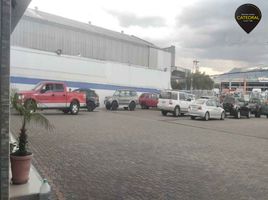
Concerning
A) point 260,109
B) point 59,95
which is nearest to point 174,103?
point 59,95

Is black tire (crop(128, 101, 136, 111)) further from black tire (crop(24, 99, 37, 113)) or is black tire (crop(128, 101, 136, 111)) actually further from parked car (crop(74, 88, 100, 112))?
black tire (crop(24, 99, 37, 113))

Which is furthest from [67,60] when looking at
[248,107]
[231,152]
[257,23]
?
[257,23]

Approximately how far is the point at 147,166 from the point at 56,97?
16.1 metres

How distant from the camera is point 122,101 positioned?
1346 inches

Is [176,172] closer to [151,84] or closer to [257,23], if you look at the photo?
[257,23]

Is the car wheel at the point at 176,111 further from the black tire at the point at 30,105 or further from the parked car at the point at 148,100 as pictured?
the black tire at the point at 30,105

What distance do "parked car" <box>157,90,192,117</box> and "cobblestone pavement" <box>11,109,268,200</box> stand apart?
1384 cm

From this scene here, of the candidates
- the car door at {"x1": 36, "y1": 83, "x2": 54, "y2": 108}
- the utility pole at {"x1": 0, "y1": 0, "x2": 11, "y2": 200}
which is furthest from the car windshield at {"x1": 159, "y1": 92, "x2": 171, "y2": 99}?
the utility pole at {"x1": 0, "y1": 0, "x2": 11, "y2": 200}

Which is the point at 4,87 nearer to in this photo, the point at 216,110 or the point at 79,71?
the point at 216,110

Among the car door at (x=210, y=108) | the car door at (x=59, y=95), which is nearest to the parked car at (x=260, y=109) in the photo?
the car door at (x=210, y=108)

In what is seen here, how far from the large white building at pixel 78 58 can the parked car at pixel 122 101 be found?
11.8 feet

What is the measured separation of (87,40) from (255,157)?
38.0 m

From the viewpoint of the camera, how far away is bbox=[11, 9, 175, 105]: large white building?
30.8 m

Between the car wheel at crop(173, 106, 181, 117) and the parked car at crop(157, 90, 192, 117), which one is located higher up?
the parked car at crop(157, 90, 192, 117)
